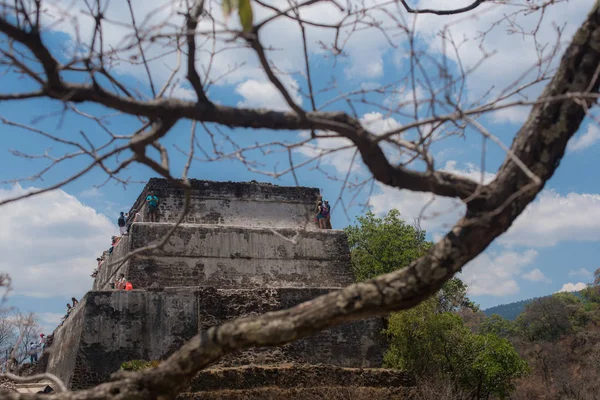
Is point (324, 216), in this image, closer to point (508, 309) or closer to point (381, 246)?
point (381, 246)

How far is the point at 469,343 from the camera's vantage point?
1348cm

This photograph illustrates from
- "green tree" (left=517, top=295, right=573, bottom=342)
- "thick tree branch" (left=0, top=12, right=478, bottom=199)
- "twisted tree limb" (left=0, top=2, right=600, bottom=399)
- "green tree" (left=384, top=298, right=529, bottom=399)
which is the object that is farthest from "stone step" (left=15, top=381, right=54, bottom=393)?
"green tree" (left=517, top=295, right=573, bottom=342)

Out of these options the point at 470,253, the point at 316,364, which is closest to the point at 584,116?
the point at 470,253

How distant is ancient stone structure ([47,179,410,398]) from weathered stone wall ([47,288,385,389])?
0.02 meters

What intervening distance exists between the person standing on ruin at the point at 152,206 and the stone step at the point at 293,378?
15.4ft

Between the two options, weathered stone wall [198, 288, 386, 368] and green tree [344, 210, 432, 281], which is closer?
weathered stone wall [198, 288, 386, 368]

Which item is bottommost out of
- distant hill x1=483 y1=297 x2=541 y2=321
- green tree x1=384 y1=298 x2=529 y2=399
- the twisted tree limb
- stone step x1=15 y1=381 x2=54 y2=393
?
the twisted tree limb

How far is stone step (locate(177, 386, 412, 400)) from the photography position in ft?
31.3

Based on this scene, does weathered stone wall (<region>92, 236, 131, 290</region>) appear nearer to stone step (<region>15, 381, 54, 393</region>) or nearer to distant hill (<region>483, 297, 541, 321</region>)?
stone step (<region>15, 381, 54, 393</region>)

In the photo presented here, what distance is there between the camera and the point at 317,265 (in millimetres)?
14055

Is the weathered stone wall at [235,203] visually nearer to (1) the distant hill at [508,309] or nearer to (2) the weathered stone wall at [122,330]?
(2) the weathered stone wall at [122,330]

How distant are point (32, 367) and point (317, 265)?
6.96 meters

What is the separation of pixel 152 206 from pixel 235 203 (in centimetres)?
194

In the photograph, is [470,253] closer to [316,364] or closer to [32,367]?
[316,364]
